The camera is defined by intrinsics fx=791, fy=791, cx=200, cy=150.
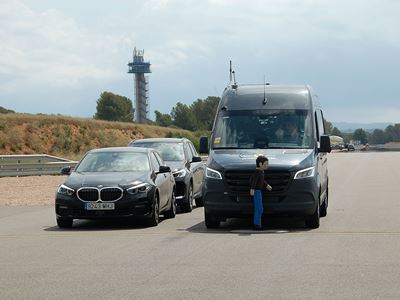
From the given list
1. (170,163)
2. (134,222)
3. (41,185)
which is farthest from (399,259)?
(41,185)

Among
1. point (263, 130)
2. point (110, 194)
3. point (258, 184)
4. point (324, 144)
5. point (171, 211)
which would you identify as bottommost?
point (171, 211)

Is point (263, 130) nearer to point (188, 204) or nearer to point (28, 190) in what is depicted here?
point (188, 204)

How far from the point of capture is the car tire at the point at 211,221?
1424 centimetres

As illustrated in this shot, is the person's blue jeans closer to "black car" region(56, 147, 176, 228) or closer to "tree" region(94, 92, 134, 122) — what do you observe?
"black car" region(56, 147, 176, 228)

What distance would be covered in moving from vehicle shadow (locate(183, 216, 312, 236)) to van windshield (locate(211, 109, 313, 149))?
150cm

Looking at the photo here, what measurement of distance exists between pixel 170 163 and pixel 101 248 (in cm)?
759

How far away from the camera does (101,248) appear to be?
11578 mm

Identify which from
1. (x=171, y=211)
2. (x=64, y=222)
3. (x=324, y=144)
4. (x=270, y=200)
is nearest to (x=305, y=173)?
(x=270, y=200)

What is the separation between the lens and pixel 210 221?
565 inches

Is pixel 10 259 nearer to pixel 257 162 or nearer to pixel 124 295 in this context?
pixel 124 295

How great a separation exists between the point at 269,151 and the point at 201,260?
185 inches


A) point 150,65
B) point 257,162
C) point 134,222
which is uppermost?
point 150,65

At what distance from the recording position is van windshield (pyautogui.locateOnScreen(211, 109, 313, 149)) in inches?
587

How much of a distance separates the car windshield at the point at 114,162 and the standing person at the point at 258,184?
9.30ft
